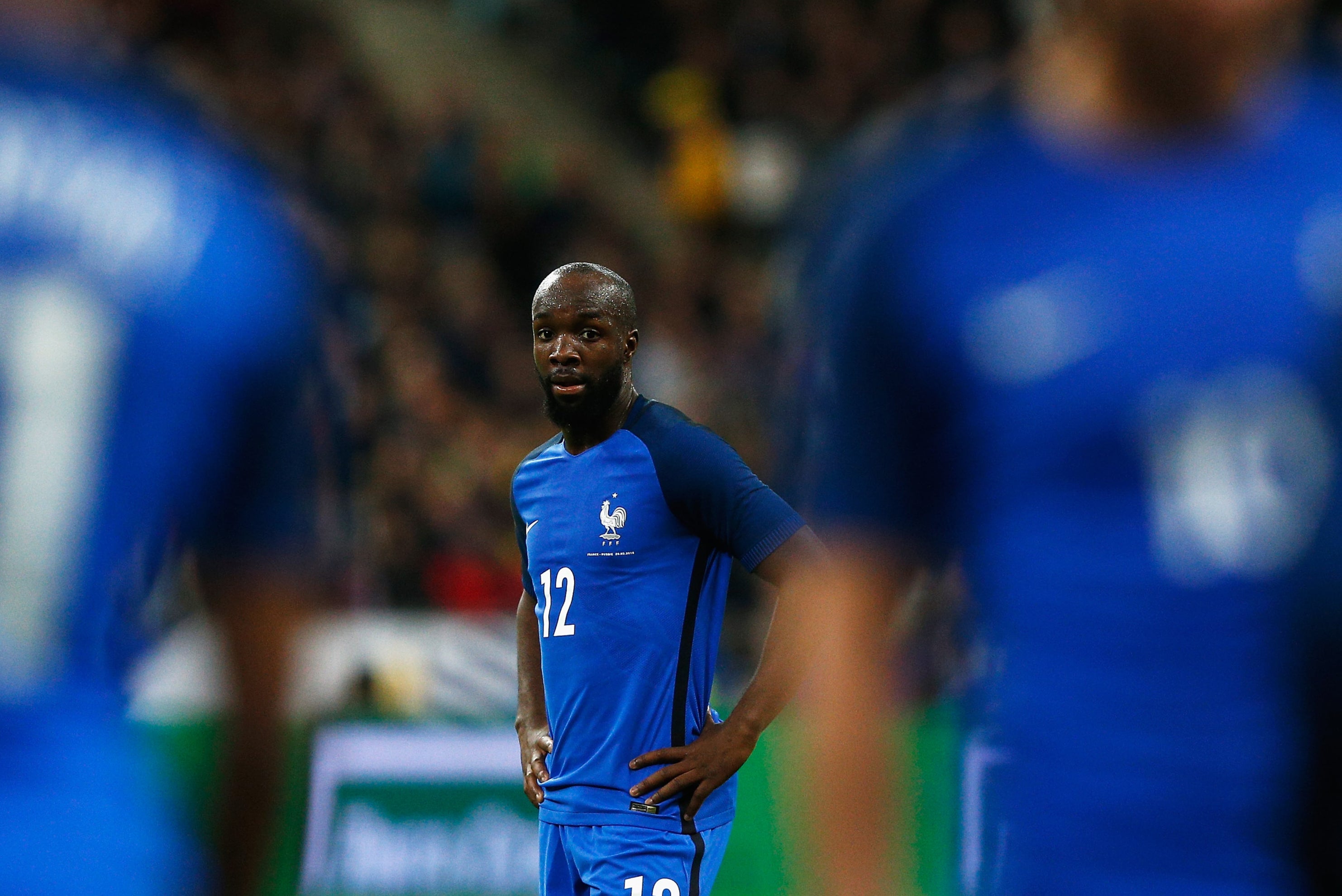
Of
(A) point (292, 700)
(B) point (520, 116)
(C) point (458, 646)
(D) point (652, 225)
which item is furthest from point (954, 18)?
(A) point (292, 700)

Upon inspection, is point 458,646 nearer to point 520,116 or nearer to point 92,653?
point 92,653

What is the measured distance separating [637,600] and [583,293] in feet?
3.13

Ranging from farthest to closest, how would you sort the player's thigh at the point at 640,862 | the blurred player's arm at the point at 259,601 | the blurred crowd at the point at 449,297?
the blurred crowd at the point at 449,297
the player's thigh at the point at 640,862
the blurred player's arm at the point at 259,601

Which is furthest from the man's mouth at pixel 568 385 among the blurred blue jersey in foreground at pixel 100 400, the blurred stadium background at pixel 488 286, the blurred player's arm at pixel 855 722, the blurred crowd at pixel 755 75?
the blurred crowd at pixel 755 75

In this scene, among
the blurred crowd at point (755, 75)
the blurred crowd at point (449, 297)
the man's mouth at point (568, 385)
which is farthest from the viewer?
the blurred crowd at point (755, 75)

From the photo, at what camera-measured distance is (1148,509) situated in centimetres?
175

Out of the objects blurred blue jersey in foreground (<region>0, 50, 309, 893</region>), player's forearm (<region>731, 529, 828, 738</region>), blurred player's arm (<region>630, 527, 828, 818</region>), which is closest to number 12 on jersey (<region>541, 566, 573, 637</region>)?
blurred player's arm (<region>630, 527, 828, 818</region>)

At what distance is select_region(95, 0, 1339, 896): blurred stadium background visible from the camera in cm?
808

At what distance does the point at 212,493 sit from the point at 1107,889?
1242mm

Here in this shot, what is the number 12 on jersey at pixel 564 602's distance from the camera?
4.93 meters

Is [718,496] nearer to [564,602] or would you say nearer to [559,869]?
[564,602]

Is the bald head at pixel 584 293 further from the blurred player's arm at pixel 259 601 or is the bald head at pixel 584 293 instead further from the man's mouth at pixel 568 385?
the blurred player's arm at pixel 259 601

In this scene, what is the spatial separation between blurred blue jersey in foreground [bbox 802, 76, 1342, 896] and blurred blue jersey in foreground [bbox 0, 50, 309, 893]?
795 mm

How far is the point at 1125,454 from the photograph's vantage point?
1753 millimetres
